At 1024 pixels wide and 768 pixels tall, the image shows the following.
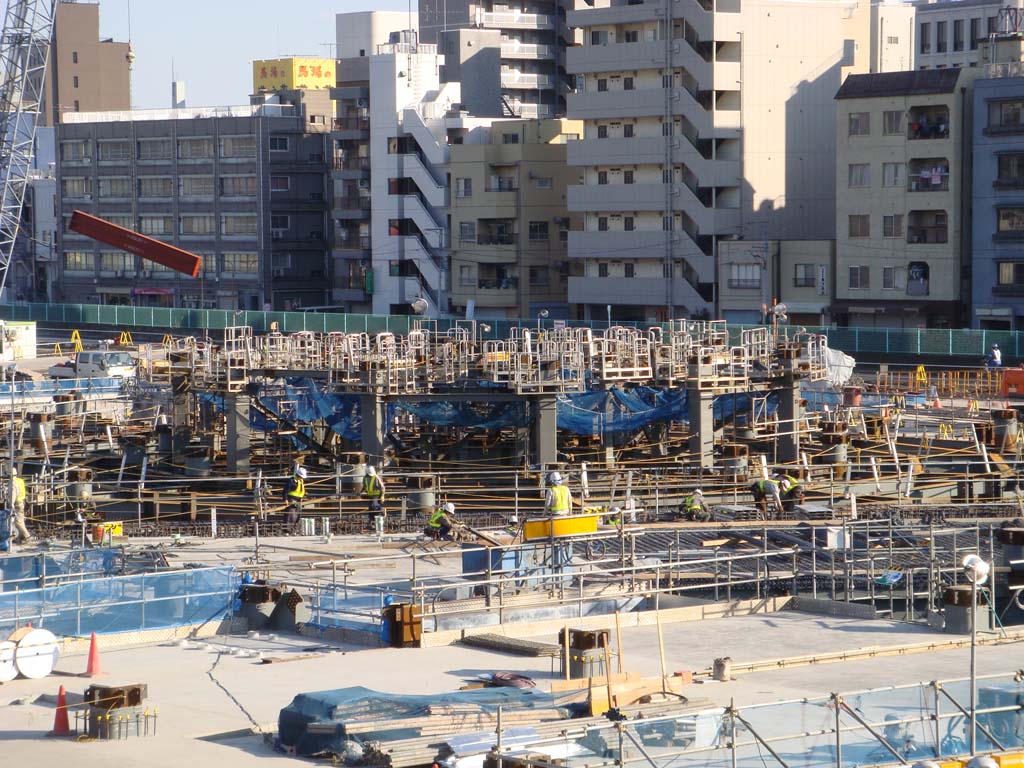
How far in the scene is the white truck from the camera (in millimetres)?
67094

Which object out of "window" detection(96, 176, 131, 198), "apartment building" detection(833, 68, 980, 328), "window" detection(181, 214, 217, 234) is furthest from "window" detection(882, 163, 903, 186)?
"window" detection(96, 176, 131, 198)

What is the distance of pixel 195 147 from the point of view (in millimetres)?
105188

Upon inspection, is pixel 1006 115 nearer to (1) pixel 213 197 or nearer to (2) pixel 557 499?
(2) pixel 557 499

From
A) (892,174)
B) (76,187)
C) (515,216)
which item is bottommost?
(515,216)

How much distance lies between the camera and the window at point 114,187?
109m

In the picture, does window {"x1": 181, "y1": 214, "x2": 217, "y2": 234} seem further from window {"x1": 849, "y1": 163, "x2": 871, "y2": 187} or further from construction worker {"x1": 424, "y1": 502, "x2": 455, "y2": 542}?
construction worker {"x1": 424, "y1": 502, "x2": 455, "y2": 542}

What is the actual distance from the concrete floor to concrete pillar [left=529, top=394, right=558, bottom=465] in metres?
19.7

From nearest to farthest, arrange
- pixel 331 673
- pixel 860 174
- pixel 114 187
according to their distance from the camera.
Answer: pixel 331 673 → pixel 860 174 → pixel 114 187

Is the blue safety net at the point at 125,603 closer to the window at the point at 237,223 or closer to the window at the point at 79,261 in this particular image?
the window at the point at 237,223

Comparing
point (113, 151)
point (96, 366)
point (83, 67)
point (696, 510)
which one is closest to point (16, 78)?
point (96, 366)

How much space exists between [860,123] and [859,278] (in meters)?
6.71

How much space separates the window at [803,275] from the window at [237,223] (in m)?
39.0

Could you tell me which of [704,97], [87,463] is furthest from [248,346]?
[704,97]

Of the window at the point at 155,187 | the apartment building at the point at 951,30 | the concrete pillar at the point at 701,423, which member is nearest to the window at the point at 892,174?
the concrete pillar at the point at 701,423
